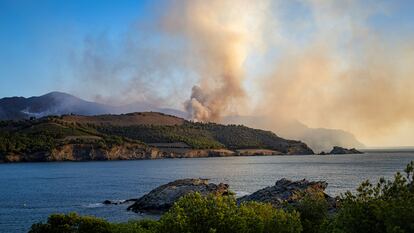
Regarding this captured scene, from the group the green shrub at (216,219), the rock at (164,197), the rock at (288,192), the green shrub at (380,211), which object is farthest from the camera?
the rock at (164,197)

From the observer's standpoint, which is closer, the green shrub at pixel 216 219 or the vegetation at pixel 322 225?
the vegetation at pixel 322 225

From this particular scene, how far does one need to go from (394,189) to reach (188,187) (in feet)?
232

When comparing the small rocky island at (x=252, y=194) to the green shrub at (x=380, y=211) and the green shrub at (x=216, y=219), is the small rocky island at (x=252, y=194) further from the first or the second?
the green shrub at (x=380, y=211)

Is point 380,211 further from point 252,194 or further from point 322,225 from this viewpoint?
point 252,194

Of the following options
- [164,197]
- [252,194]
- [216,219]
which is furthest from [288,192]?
[216,219]

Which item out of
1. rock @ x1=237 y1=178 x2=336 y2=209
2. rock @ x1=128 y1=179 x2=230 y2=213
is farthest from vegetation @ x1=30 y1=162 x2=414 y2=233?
rock @ x1=128 y1=179 x2=230 y2=213

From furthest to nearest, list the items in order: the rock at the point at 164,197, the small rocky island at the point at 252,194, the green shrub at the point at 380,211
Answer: the rock at the point at 164,197 → the small rocky island at the point at 252,194 → the green shrub at the point at 380,211

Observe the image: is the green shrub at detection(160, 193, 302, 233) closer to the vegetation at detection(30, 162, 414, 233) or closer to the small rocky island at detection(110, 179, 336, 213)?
the vegetation at detection(30, 162, 414, 233)

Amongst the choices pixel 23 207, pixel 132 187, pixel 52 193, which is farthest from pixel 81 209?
pixel 132 187

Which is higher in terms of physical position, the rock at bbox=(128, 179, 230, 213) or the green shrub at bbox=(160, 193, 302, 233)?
the green shrub at bbox=(160, 193, 302, 233)

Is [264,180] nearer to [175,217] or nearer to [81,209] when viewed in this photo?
[81,209]

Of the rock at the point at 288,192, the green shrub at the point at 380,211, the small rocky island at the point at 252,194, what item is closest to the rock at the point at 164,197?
the small rocky island at the point at 252,194

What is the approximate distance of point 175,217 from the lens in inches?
1214

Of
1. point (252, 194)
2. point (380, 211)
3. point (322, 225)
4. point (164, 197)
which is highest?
point (380, 211)
